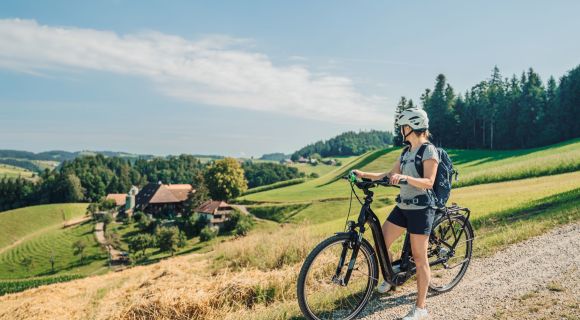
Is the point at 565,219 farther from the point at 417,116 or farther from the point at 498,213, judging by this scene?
the point at 417,116

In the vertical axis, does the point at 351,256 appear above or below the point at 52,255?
above

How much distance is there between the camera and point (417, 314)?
5332 millimetres

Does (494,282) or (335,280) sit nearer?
(335,280)

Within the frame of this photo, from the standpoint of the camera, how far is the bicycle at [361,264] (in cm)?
529

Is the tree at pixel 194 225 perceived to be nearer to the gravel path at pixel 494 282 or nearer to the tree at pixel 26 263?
the tree at pixel 26 263

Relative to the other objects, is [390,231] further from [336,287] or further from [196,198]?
[196,198]

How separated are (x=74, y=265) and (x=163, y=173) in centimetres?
11402

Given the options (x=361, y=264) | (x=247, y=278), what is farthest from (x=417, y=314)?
(x=247, y=278)

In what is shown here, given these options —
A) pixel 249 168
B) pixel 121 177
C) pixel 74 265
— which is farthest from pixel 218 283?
pixel 121 177

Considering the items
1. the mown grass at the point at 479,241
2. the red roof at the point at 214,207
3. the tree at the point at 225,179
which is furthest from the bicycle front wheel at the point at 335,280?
the tree at the point at 225,179

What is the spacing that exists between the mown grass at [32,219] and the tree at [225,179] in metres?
43.4

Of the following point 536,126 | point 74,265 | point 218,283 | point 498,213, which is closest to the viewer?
point 218,283

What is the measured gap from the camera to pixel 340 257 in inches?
212

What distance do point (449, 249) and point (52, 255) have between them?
7309 centimetres
